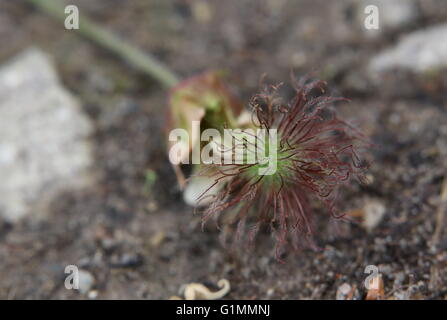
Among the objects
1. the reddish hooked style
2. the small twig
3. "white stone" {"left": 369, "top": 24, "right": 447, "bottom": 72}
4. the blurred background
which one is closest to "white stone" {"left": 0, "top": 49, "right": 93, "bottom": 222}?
the blurred background

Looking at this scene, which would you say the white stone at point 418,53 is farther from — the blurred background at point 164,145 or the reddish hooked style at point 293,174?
the reddish hooked style at point 293,174

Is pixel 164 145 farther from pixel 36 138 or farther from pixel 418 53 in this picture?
pixel 418 53

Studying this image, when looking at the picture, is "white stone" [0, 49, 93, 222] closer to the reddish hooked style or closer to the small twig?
the small twig

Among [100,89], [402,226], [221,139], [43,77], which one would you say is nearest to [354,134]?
[402,226]

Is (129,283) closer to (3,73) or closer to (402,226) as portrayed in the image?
(402,226)

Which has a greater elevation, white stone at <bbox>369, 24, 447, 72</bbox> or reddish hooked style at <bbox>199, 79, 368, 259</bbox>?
white stone at <bbox>369, 24, 447, 72</bbox>

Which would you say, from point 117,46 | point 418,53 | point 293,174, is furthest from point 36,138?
point 418,53

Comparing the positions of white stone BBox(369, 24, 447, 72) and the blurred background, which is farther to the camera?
white stone BBox(369, 24, 447, 72)
